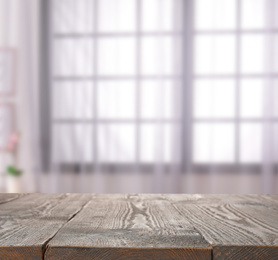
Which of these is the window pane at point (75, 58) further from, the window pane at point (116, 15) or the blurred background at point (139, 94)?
the window pane at point (116, 15)

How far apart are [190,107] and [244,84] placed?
47cm

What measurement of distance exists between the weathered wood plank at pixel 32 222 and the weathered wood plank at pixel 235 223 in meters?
0.22

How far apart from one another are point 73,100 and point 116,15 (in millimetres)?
778

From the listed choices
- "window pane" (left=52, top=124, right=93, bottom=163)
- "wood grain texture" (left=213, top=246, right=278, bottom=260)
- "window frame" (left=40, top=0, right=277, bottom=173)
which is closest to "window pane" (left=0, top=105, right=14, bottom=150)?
"window pane" (left=52, top=124, right=93, bottom=163)

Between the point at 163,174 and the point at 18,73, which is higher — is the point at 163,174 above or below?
below

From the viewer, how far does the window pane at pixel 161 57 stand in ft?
8.13

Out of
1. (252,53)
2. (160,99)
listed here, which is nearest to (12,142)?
(160,99)

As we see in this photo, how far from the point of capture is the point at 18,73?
2.55 metres

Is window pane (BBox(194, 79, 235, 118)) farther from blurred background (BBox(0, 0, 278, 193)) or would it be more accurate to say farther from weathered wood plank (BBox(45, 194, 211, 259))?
weathered wood plank (BBox(45, 194, 211, 259))

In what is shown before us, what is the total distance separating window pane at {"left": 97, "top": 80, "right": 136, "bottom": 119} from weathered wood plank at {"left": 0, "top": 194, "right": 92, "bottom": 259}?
1712mm

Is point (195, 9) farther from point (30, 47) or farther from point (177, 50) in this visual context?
point (30, 47)

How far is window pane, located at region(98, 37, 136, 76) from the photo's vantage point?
2.54 meters

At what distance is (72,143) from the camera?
8.30 ft

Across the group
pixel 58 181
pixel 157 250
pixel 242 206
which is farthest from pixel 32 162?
pixel 157 250
